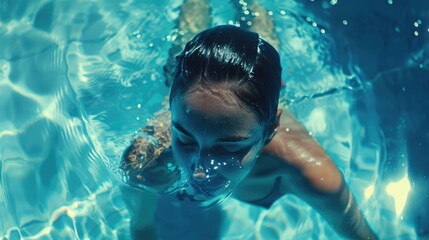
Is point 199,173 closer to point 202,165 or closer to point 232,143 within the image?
point 202,165

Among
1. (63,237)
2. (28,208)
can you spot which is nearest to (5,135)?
(28,208)

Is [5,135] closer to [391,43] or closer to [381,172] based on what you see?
[381,172]

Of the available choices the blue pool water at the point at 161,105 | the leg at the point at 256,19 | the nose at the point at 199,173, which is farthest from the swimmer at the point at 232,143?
the leg at the point at 256,19

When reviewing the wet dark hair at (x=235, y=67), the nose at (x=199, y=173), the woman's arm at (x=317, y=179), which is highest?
the wet dark hair at (x=235, y=67)

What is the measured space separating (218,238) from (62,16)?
1.88m

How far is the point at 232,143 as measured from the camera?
77.9 inches

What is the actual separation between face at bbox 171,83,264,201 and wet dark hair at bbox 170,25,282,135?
4 cm

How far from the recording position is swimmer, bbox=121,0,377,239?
1896 millimetres

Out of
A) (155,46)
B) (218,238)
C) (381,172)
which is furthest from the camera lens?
(155,46)

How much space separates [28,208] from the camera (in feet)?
9.53

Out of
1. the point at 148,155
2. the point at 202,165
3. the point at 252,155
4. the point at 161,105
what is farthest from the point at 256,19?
the point at 202,165

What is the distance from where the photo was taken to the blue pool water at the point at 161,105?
9.86ft

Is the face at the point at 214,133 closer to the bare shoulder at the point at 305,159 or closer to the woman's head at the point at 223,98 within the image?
the woman's head at the point at 223,98

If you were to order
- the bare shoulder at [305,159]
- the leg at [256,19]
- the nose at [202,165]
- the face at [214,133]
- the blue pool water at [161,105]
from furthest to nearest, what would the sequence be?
the leg at [256,19]
the blue pool water at [161,105]
the bare shoulder at [305,159]
the nose at [202,165]
the face at [214,133]
